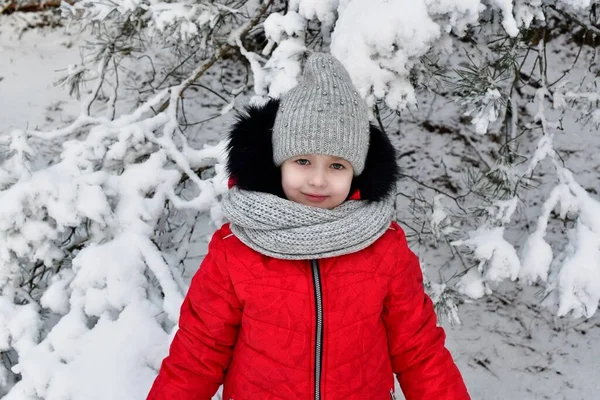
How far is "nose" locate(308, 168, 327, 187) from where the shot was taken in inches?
57.3

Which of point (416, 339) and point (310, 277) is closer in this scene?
point (310, 277)

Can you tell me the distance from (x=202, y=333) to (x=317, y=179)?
0.60 m

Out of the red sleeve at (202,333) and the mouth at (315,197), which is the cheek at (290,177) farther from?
the red sleeve at (202,333)

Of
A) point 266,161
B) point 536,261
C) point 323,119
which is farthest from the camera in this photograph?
point 536,261

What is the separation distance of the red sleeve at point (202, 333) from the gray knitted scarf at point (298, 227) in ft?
0.53

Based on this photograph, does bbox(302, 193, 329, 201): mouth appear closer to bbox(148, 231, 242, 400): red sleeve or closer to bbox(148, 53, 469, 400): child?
bbox(148, 53, 469, 400): child

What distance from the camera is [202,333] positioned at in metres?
1.58

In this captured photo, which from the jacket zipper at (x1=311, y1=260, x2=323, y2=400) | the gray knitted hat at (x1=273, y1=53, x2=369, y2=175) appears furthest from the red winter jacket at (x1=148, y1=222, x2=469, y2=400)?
the gray knitted hat at (x1=273, y1=53, x2=369, y2=175)

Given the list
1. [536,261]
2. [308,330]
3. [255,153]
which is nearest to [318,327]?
[308,330]

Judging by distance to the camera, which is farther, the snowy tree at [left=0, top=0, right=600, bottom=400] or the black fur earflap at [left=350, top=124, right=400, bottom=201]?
the snowy tree at [left=0, top=0, right=600, bottom=400]

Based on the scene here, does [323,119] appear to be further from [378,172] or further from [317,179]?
[378,172]

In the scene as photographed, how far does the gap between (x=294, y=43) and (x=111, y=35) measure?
126cm

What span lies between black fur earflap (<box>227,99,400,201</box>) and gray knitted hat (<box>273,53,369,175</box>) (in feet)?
0.15

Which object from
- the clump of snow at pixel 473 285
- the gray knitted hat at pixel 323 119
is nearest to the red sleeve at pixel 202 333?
the gray knitted hat at pixel 323 119
